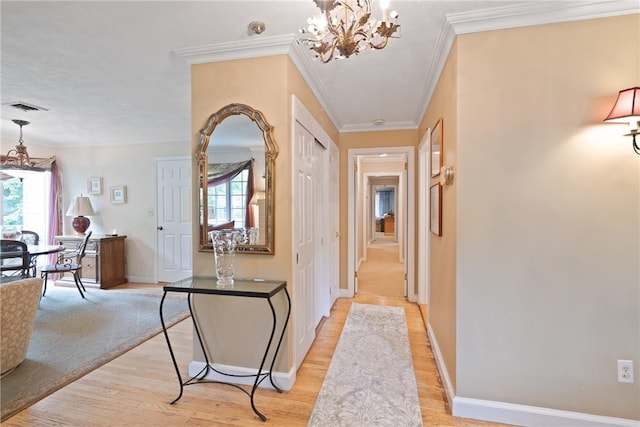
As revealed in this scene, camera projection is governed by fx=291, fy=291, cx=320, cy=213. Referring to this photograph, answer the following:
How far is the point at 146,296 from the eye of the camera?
4336mm

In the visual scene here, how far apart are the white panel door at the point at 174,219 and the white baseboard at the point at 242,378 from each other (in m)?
2.96

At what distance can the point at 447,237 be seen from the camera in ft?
7.04

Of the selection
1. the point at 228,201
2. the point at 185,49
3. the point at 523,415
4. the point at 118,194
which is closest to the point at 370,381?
the point at 523,415

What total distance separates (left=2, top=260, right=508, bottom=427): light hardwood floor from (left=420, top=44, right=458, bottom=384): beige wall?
0.26 metres

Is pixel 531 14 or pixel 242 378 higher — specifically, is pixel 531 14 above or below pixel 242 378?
above

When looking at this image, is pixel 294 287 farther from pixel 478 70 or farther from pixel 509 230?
pixel 478 70

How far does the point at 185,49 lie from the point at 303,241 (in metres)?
1.72

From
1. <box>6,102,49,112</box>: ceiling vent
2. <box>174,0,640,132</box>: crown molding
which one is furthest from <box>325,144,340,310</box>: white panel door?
<box>6,102,49,112</box>: ceiling vent

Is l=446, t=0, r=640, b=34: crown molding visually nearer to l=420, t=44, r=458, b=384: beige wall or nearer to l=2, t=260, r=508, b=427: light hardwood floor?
l=420, t=44, r=458, b=384: beige wall

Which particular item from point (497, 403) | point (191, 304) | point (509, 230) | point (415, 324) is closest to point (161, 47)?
point (191, 304)

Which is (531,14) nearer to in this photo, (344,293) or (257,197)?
(257,197)

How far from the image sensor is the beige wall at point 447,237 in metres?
1.92

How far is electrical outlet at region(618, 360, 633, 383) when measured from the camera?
65.2 inches

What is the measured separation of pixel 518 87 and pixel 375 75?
118 cm
